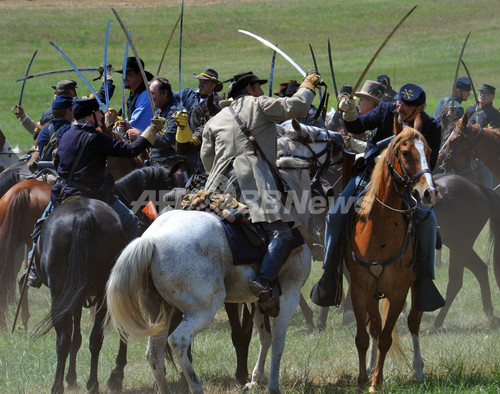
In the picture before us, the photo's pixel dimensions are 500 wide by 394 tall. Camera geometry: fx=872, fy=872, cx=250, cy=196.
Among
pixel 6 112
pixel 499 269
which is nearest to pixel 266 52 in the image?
pixel 6 112

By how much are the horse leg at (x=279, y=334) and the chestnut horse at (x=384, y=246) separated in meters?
0.68

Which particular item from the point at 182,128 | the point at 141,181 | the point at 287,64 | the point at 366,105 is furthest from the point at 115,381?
the point at 287,64

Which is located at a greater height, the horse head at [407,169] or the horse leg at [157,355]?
the horse head at [407,169]

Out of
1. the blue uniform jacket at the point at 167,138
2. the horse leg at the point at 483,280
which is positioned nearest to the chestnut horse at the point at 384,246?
the blue uniform jacket at the point at 167,138

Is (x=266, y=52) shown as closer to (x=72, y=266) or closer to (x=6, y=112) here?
(x=6, y=112)

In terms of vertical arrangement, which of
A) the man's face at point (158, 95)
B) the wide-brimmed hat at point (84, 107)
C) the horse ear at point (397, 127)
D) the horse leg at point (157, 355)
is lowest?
the horse leg at point (157, 355)

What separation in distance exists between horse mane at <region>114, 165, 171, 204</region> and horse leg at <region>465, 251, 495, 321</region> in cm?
427

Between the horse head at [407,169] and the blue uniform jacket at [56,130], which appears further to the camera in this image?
the blue uniform jacket at [56,130]

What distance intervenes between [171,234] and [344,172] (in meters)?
2.27

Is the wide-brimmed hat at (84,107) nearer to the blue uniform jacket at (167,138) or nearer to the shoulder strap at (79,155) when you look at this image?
the shoulder strap at (79,155)

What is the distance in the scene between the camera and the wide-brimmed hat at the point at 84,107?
7.97 m

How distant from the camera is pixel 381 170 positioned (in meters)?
7.47

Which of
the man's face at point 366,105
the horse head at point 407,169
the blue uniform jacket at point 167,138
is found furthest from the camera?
the man's face at point 366,105

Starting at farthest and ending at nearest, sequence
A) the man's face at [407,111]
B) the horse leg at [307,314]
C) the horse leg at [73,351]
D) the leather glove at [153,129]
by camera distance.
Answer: the horse leg at [307,314], the horse leg at [73,351], the leather glove at [153,129], the man's face at [407,111]
